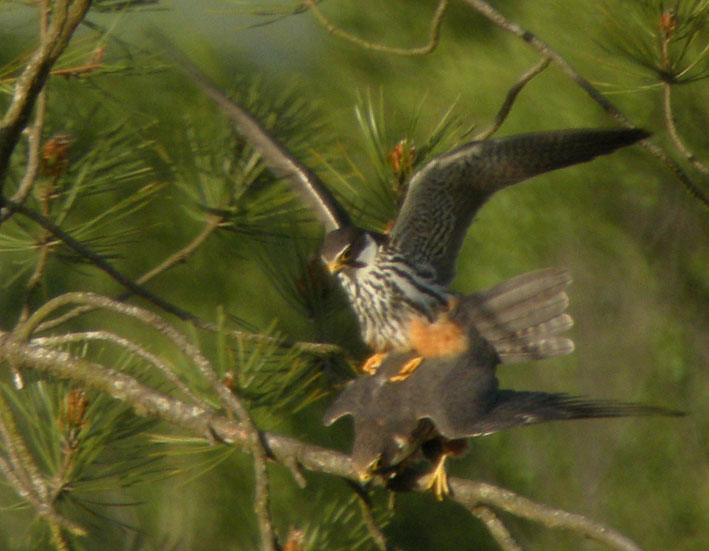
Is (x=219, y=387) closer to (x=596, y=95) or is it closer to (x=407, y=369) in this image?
(x=407, y=369)

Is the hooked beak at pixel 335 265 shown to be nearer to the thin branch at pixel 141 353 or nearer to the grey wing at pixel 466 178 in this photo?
the grey wing at pixel 466 178

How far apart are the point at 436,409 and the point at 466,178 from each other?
21.1 inches

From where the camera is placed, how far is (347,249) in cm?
209

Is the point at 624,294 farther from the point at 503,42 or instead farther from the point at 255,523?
the point at 255,523

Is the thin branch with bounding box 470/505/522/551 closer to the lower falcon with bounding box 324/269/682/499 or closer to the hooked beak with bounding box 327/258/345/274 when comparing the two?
the lower falcon with bounding box 324/269/682/499

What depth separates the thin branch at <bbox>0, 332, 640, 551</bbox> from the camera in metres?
1.37

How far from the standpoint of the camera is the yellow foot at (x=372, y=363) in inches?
78.3

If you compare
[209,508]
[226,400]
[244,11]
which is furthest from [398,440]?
[209,508]

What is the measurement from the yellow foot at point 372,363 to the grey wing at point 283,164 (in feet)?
0.99

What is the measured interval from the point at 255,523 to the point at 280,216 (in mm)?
878

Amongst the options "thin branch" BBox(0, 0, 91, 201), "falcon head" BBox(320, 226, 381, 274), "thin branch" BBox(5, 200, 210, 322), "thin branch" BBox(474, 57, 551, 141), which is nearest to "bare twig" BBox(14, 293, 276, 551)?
"thin branch" BBox(5, 200, 210, 322)

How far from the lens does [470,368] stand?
1.87 meters

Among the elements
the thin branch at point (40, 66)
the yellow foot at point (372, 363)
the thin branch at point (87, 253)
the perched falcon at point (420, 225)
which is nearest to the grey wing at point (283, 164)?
the perched falcon at point (420, 225)

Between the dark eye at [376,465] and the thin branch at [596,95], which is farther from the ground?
the thin branch at [596,95]
